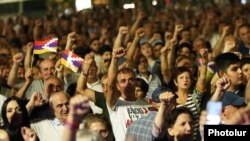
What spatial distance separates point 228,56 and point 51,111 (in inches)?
73.2

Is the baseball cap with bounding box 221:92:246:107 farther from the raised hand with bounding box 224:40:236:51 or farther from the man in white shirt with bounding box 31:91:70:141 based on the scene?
the raised hand with bounding box 224:40:236:51

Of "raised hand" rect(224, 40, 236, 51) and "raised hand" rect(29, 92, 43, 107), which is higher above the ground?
"raised hand" rect(224, 40, 236, 51)

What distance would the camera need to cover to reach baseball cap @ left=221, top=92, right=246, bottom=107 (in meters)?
7.65

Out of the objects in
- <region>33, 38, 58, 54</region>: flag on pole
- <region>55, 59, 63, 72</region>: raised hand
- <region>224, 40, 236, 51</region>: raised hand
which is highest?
<region>33, 38, 58, 54</region>: flag on pole

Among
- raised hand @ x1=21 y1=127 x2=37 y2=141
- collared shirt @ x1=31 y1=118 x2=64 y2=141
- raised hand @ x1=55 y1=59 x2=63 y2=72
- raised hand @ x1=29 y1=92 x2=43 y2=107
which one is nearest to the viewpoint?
raised hand @ x1=21 y1=127 x2=37 y2=141

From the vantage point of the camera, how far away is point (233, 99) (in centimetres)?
785

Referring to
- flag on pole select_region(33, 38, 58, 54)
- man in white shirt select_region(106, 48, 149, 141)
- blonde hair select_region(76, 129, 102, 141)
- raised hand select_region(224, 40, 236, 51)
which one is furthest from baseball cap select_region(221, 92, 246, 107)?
flag on pole select_region(33, 38, 58, 54)

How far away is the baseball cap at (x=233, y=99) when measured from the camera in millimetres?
7654

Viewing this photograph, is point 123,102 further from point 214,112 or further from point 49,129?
point 214,112

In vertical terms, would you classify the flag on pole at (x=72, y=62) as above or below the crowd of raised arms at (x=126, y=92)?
above

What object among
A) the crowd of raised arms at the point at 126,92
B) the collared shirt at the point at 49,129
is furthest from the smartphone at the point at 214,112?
the collared shirt at the point at 49,129

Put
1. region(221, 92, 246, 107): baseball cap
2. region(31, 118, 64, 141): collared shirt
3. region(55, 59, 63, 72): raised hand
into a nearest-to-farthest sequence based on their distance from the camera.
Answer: region(221, 92, 246, 107): baseball cap
region(31, 118, 64, 141): collared shirt
region(55, 59, 63, 72): raised hand

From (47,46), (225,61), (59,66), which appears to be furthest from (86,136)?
(47,46)

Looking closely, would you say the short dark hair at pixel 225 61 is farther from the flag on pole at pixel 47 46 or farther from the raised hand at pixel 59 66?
the flag on pole at pixel 47 46
